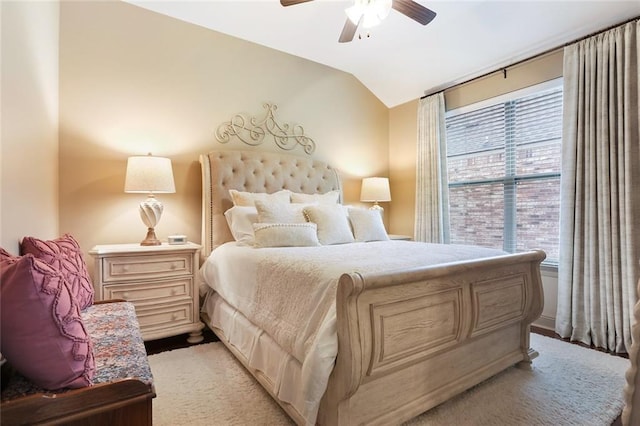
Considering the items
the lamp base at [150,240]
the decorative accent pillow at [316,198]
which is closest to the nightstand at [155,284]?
the lamp base at [150,240]

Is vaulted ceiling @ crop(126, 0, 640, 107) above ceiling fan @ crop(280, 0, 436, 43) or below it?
above

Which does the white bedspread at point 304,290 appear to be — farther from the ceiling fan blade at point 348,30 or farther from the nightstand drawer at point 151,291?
the ceiling fan blade at point 348,30

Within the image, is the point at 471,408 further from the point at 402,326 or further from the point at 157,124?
the point at 157,124

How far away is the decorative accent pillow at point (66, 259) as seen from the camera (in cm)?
141

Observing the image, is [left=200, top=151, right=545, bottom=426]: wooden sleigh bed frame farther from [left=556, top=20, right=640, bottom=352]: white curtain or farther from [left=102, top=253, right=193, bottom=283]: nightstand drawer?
[left=556, top=20, right=640, bottom=352]: white curtain

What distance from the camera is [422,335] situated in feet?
5.16

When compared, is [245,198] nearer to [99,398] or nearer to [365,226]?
[365,226]

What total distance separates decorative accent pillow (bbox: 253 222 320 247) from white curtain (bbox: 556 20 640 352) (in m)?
2.22

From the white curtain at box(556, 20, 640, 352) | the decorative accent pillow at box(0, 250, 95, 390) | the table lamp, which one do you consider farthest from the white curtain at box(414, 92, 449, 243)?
the decorative accent pillow at box(0, 250, 95, 390)

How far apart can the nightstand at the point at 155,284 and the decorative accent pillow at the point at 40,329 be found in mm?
1503

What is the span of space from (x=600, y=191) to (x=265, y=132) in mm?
3115

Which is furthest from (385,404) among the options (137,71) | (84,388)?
(137,71)

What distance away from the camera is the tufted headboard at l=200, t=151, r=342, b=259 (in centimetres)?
304

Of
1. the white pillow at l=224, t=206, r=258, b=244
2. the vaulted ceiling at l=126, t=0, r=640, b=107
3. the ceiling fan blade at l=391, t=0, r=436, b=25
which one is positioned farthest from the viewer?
the white pillow at l=224, t=206, r=258, b=244
